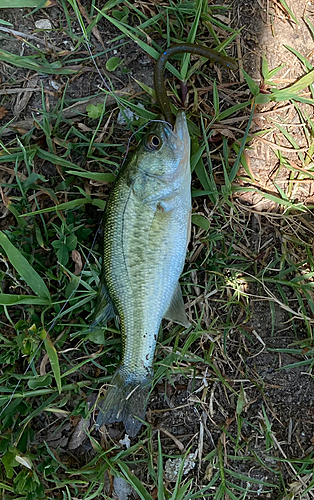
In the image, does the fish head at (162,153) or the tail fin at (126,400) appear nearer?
the fish head at (162,153)

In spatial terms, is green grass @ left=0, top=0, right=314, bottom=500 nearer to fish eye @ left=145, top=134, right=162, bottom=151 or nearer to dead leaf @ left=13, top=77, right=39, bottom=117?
dead leaf @ left=13, top=77, right=39, bottom=117

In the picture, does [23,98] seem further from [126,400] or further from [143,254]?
[126,400]

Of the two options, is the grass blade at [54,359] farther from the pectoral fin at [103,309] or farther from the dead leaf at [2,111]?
the dead leaf at [2,111]

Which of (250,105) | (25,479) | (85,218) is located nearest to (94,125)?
(85,218)

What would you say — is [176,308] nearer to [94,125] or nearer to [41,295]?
[41,295]

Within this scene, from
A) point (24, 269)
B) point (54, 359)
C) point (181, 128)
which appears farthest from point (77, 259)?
point (181, 128)

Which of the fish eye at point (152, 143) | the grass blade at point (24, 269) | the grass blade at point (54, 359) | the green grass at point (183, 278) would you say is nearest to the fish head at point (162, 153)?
the fish eye at point (152, 143)

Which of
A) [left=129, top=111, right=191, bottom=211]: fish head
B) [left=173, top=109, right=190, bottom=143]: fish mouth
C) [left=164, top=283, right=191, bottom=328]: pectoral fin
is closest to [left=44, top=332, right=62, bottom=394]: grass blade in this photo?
[left=164, top=283, right=191, bottom=328]: pectoral fin
